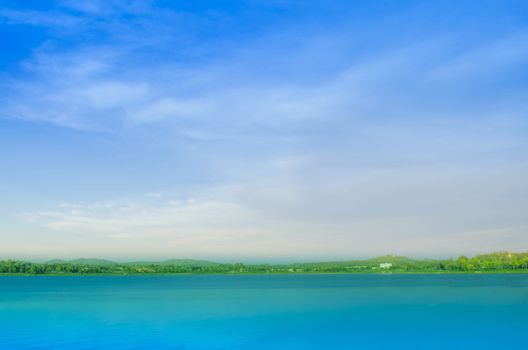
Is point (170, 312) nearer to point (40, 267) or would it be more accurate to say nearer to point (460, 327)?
point (460, 327)

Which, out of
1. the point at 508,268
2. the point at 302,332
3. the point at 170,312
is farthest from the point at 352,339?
the point at 508,268

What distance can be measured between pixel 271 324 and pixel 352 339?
28.3 ft

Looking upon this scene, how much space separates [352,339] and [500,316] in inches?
714

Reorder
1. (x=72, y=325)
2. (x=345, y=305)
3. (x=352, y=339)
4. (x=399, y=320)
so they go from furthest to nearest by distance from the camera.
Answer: (x=345, y=305) → (x=399, y=320) → (x=72, y=325) → (x=352, y=339)

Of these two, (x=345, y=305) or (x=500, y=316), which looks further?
(x=345, y=305)

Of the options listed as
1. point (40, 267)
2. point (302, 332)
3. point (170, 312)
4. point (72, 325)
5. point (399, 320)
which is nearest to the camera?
point (302, 332)

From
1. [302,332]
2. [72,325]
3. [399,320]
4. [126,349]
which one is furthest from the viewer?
[399,320]

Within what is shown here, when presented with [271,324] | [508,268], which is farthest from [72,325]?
[508,268]

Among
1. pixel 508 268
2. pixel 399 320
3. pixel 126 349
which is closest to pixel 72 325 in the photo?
pixel 126 349

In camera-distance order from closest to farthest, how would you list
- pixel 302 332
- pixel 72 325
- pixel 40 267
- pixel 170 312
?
pixel 302 332 → pixel 72 325 → pixel 170 312 → pixel 40 267

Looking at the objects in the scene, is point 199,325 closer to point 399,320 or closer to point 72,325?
point 72,325

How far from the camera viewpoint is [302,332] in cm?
3512

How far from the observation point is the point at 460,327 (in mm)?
36844

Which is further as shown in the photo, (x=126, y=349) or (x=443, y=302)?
(x=443, y=302)
